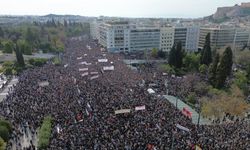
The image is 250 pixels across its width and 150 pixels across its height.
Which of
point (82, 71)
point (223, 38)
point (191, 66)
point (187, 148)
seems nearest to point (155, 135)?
point (187, 148)

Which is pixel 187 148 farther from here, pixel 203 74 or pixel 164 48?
pixel 164 48

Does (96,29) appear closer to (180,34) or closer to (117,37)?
(117,37)

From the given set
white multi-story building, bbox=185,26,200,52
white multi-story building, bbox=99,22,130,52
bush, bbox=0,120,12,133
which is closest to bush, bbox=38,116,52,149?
bush, bbox=0,120,12,133

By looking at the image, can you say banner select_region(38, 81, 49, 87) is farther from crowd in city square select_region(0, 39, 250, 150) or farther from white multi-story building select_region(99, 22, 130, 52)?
white multi-story building select_region(99, 22, 130, 52)

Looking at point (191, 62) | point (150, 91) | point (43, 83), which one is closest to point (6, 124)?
point (43, 83)

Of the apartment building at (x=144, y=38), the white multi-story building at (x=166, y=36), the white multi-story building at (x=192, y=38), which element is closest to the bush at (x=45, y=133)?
the apartment building at (x=144, y=38)
